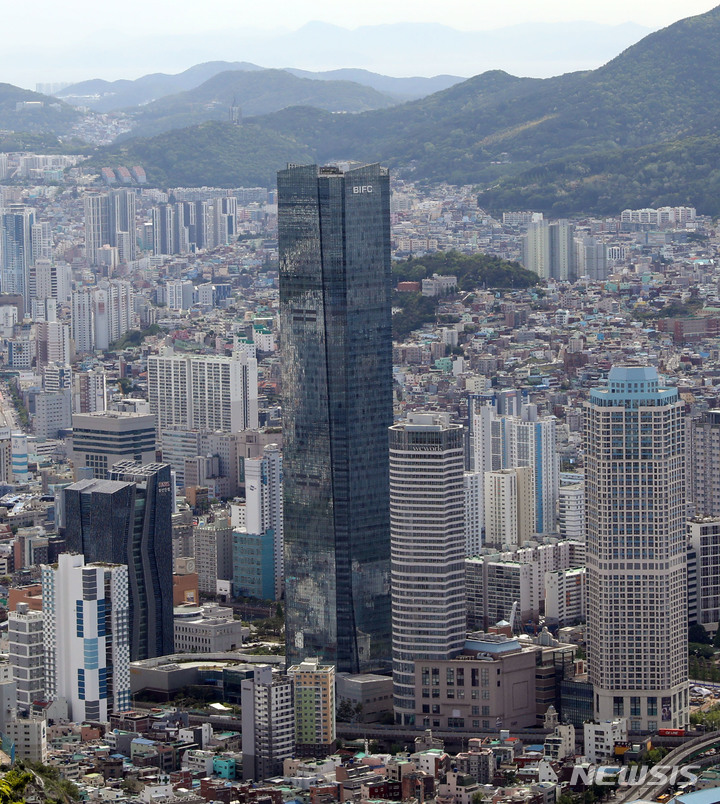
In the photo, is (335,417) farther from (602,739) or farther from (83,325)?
(83,325)

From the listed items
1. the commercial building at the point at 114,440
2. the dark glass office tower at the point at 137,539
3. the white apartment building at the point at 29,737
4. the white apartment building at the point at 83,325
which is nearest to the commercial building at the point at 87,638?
the white apartment building at the point at 29,737

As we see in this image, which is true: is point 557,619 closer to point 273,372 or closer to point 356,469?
point 356,469

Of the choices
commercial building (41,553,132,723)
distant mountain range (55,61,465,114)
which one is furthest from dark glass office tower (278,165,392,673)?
distant mountain range (55,61,465,114)

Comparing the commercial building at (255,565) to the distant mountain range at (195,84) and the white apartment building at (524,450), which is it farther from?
the distant mountain range at (195,84)

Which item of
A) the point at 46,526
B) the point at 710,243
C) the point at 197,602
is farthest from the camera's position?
the point at 710,243

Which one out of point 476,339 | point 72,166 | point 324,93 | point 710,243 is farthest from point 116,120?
point 476,339

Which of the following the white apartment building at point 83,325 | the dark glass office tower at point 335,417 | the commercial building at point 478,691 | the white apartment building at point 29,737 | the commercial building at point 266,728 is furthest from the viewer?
the white apartment building at point 83,325

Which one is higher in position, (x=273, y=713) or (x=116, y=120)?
(x=116, y=120)

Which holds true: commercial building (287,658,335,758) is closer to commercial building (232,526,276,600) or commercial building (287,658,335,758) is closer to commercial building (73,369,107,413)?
commercial building (232,526,276,600)
